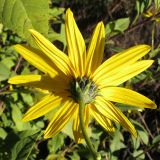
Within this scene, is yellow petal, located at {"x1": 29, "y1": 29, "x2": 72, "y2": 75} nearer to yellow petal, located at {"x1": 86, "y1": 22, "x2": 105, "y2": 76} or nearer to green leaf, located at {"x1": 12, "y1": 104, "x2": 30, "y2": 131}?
yellow petal, located at {"x1": 86, "y1": 22, "x2": 105, "y2": 76}

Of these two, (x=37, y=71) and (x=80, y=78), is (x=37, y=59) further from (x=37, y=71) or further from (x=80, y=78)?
(x=37, y=71)

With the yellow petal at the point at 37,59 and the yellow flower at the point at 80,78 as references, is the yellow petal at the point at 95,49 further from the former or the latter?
the yellow petal at the point at 37,59

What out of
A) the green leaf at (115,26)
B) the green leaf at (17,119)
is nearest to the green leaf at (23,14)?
the green leaf at (115,26)

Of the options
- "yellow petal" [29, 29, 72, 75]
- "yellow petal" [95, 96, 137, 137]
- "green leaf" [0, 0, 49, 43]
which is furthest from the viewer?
"yellow petal" [95, 96, 137, 137]

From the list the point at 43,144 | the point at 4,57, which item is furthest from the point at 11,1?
the point at 43,144

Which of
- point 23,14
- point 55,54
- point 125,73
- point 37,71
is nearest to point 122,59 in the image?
point 125,73

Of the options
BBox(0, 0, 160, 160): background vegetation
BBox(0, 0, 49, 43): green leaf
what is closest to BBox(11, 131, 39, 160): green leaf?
BBox(0, 0, 160, 160): background vegetation

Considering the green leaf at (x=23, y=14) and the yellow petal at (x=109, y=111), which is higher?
the green leaf at (x=23, y=14)
